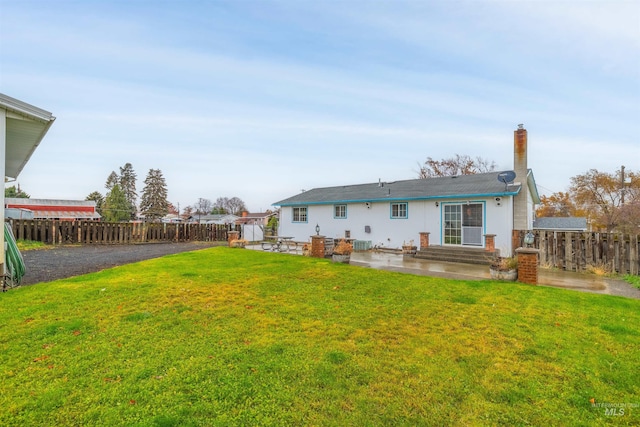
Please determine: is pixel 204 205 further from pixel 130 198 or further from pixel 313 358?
pixel 313 358

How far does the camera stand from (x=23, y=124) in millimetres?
6582

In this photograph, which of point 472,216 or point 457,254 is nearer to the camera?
point 457,254

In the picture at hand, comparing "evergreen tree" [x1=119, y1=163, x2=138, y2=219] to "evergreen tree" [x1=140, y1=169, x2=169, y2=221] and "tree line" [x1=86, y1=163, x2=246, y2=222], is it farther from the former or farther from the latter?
"evergreen tree" [x1=140, y1=169, x2=169, y2=221]

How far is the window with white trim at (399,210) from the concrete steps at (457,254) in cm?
276

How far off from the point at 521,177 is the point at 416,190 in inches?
191

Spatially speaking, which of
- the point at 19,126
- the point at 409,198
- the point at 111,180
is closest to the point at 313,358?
the point at 19,126

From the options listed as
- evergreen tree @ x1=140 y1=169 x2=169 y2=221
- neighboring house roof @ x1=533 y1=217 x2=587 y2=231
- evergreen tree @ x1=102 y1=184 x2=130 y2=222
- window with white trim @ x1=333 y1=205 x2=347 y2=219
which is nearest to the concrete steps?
window with white trim @ x1=333 y1=205 x2=347 y2=219

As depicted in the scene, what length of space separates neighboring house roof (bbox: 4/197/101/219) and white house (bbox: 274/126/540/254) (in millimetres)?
37518

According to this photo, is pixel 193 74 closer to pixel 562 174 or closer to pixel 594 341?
pixel 594 341

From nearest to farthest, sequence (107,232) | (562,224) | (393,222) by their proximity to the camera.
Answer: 1. (393,222)
2. (107,232)
3. (562,224)

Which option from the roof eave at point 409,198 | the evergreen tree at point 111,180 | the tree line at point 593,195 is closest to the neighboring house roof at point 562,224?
the tree line at point 593,195

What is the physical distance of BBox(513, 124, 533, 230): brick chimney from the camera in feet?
43.2

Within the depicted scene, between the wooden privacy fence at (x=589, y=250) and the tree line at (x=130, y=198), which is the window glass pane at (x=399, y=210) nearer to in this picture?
the wooden privacy fence at (x=589, y=250)

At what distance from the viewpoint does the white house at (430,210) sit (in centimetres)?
1306
